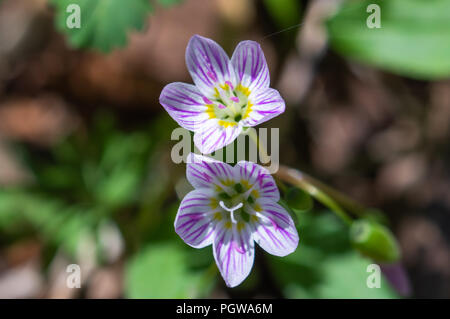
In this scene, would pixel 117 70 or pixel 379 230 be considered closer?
pixel 379 230

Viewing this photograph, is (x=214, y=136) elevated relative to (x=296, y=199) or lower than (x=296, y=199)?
elevated

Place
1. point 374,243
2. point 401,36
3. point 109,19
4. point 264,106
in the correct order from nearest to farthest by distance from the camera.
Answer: point 264,106 < point 374,243 < point 109,19 < point 401,36

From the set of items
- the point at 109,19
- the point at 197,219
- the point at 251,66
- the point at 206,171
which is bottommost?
the point at 197,219

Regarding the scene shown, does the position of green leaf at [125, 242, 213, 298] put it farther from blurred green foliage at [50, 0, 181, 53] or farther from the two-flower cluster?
blurred green foliage at [50, 0, 181, 53]

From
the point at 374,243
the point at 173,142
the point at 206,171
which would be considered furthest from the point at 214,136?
the point at 173,142

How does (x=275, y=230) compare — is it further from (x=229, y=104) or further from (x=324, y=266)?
(x=324, y=266)

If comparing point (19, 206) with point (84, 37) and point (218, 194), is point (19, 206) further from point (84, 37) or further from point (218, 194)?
point (218, 194)
